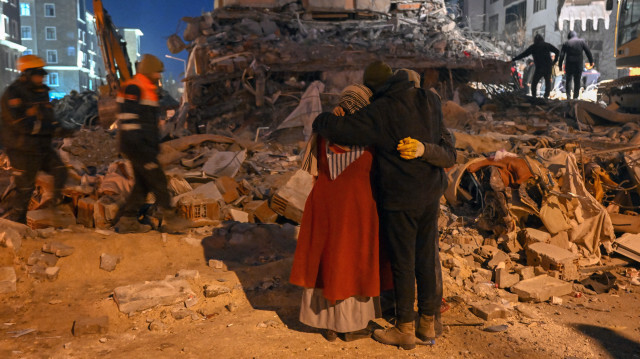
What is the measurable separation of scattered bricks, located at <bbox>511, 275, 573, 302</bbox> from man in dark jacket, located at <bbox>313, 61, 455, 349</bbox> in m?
1.65

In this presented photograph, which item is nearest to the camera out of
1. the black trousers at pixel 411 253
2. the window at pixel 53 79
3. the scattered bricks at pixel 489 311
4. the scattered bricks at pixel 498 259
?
the black trousers at pixel 411 253

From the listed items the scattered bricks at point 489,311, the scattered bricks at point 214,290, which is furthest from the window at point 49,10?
the scattered bricks at point 489,311

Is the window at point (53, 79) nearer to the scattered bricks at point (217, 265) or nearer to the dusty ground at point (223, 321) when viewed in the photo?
the dusty ground at point (223, 321)

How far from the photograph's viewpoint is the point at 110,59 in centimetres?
1523

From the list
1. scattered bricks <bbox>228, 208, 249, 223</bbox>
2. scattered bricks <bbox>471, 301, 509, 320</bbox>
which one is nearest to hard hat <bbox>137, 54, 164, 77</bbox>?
scattered bricks <bbox>228, 208, 249, 223</bbox>

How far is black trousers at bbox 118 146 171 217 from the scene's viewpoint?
→ 4730 millimetres

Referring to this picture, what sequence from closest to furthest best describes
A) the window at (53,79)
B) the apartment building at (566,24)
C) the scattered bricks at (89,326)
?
the scattered bricks at (89,326) → the apartment building at (566,24) → the window at (53,79)

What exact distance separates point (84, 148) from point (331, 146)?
26.1 feet

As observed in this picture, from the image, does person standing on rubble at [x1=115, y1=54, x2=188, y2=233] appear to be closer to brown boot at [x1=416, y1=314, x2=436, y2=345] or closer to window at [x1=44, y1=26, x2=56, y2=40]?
brown boot at [x1=416, y1=314, x2=436, y2=345]

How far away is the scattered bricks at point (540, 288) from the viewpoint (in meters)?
4.32

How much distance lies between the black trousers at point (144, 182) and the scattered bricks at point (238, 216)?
104 cm

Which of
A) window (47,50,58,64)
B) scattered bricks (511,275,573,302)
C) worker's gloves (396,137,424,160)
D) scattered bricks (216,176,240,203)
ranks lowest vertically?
scattered bricks (511,275,573,302)

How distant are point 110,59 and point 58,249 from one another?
12372 millimetres

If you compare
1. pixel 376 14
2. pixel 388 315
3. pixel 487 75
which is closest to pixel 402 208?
pixel 388 315
